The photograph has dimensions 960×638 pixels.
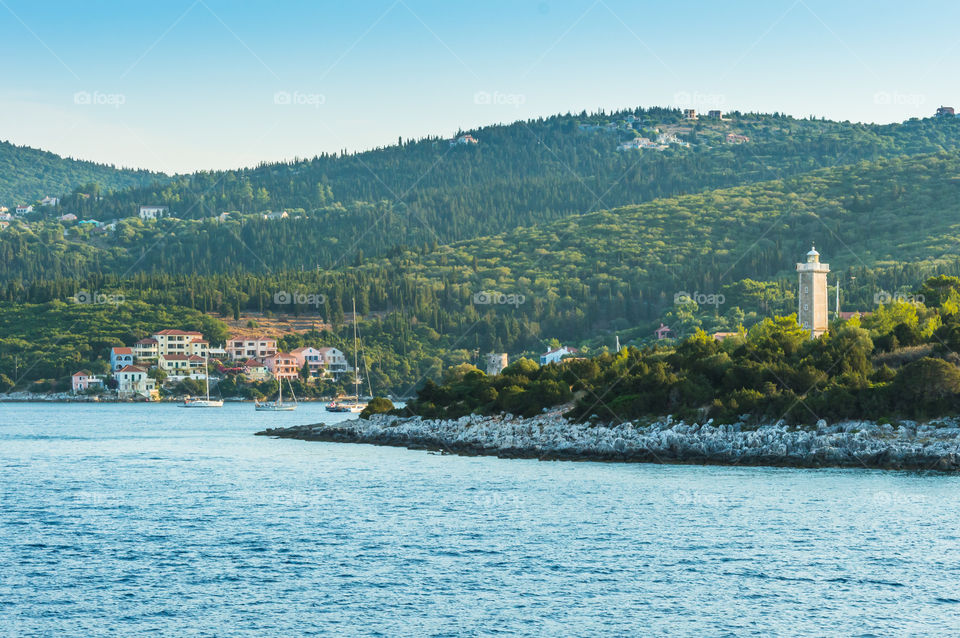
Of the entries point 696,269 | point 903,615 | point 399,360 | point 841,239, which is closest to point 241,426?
point 399,360

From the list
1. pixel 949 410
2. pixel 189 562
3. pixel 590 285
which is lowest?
pixel 189 562

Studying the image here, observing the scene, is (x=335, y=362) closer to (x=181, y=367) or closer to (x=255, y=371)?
(x=255, y=371)

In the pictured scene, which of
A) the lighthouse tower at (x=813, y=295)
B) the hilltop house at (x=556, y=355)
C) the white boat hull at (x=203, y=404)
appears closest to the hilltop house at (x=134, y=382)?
the white boat hull at (x=203, y=404)

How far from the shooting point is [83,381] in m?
150

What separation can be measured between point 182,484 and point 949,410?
34.3m

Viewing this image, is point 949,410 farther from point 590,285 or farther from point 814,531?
point 590,285

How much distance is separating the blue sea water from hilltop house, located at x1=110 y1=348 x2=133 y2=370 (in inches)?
4047

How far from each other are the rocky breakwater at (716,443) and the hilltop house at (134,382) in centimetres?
9785

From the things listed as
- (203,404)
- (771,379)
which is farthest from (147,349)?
(771,379)

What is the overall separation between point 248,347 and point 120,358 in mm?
18106

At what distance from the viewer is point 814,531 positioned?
33.8 meters

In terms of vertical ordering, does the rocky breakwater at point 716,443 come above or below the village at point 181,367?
below

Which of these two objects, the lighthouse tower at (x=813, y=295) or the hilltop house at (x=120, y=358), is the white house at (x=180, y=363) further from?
the lighthouse tower at (x=813, y=295)

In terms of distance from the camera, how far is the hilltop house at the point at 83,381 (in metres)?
149
